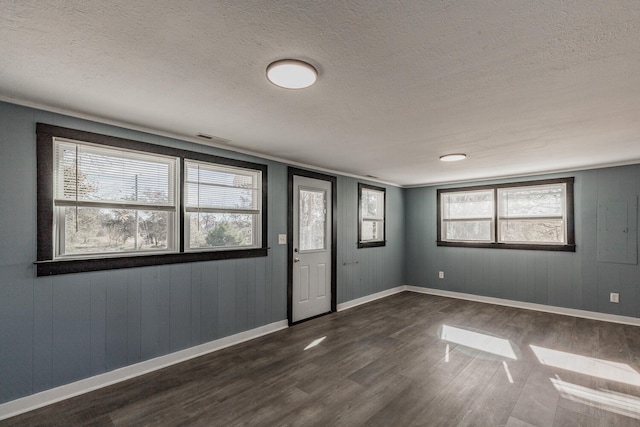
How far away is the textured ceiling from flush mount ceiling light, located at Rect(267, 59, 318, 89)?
0.05 meters

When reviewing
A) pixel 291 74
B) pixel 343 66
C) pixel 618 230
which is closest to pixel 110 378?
pixel 291 74

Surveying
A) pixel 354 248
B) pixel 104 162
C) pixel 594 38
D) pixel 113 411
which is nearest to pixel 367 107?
pixel 594 38

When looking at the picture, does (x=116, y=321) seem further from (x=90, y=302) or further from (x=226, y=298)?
(x=226, y=298)

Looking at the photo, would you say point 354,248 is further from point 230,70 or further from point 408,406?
point 230,70

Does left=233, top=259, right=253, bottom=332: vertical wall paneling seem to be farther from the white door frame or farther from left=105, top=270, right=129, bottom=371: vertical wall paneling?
left=105, top=270, right=129, bottom=371: vertical wall paneling

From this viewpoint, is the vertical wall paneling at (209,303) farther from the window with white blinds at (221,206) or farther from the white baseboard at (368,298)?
the white baseboard at (368,298)

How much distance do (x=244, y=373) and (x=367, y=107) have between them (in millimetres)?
2706

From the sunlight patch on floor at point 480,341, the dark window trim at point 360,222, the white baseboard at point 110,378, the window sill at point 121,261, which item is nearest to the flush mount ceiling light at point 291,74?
the window sill at point 121,261

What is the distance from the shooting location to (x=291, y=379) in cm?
281

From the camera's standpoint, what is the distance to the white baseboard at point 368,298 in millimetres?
5244

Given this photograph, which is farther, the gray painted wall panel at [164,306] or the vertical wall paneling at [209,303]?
the vertical wall paneling at [209,303]

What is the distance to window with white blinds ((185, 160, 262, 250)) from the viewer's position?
10.9 feet

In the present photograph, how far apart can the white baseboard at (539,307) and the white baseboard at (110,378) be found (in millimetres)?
4125

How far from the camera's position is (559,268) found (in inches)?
194
